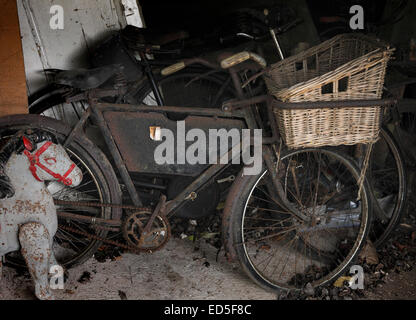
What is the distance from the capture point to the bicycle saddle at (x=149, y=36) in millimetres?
3293

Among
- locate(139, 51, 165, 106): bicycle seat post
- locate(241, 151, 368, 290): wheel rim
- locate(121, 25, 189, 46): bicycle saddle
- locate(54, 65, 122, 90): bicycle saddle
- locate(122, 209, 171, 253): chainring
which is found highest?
locate(121, 25, 189, 46): bicycle saddle

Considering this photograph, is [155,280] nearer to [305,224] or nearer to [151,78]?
[305,224]

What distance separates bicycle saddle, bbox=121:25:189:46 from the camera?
3293 mm

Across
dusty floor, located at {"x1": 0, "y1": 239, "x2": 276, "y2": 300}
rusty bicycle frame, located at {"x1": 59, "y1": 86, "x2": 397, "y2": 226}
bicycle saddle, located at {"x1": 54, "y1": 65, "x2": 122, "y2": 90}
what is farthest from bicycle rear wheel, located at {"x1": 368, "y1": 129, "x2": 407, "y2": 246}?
bicycle saddle, located at {"x1": 54, "y1": 65, "x2": 122, "y2": 90}

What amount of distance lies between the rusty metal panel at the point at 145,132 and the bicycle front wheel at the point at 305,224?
1.43 ft

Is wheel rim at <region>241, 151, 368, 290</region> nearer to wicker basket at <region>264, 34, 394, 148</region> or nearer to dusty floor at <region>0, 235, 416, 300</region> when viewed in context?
dusty floor at <region>0, 235, 416, 300</region>

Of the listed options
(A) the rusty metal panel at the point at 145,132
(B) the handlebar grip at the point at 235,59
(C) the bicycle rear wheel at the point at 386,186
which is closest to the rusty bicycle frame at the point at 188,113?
(A) the rusty metal panel at the point at 145,132

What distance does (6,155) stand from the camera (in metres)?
2.67

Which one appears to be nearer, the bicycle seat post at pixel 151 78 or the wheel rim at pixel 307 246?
the wheel rim at pixel 307 246

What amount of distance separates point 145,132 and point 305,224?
1.42 metres

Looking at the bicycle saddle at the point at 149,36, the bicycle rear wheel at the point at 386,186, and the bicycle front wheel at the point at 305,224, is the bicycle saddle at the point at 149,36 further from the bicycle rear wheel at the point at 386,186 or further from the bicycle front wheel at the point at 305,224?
the bicycle rear wheel at the point at 386,186

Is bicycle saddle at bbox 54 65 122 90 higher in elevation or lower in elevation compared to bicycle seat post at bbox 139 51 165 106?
higher

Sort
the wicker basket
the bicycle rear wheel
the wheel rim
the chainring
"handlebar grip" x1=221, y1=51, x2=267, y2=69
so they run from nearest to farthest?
the wicker basket → "handlebar grip" x1=221, y1=51, x2=267, y2=69 → the chainring → the wheel rim → the bicycle rear wheel

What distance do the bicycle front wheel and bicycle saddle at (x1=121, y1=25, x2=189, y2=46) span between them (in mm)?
1341
